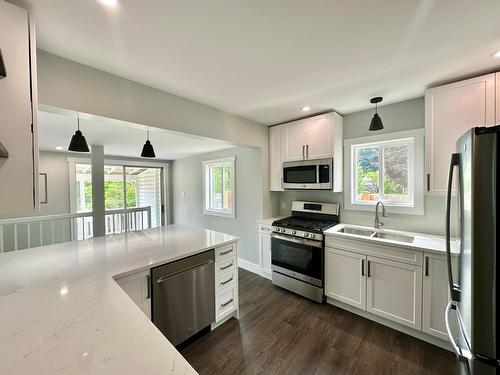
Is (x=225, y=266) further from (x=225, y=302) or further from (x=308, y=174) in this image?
(x=308, y=174)

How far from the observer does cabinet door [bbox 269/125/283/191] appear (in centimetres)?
330

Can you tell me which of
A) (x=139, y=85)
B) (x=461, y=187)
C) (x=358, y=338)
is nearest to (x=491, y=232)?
(x=461, y=187)

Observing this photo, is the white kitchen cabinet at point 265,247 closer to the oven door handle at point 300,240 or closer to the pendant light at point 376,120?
the oven door handle at point 300,240

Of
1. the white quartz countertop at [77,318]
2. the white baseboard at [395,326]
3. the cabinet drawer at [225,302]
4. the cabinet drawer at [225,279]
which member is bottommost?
the white baseboard at [395,326]

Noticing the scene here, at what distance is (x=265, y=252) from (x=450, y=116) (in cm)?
269

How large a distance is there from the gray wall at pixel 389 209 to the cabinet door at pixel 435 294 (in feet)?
1.96

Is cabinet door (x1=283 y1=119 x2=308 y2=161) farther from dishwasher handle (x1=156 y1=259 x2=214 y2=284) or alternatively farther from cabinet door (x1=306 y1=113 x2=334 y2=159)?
dishwasher handle (x1=156 y1=259 x2=214 y2=284)

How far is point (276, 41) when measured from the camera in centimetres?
139

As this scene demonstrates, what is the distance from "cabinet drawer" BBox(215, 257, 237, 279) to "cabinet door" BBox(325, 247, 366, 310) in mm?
1141

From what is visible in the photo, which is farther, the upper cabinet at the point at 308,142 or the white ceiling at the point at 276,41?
the upper cabinet at the point at 308,142

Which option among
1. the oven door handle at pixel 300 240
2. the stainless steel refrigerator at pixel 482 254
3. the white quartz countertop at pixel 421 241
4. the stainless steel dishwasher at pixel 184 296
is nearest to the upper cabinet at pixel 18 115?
the stainless steel dishwasher at pixel 184 296

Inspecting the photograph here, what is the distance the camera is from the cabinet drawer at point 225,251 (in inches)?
84.2

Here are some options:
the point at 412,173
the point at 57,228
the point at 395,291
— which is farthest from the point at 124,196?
the point at 412,173

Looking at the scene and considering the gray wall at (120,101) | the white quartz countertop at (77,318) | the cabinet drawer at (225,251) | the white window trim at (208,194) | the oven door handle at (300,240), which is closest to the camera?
the white quartz countertop at (77,318)
